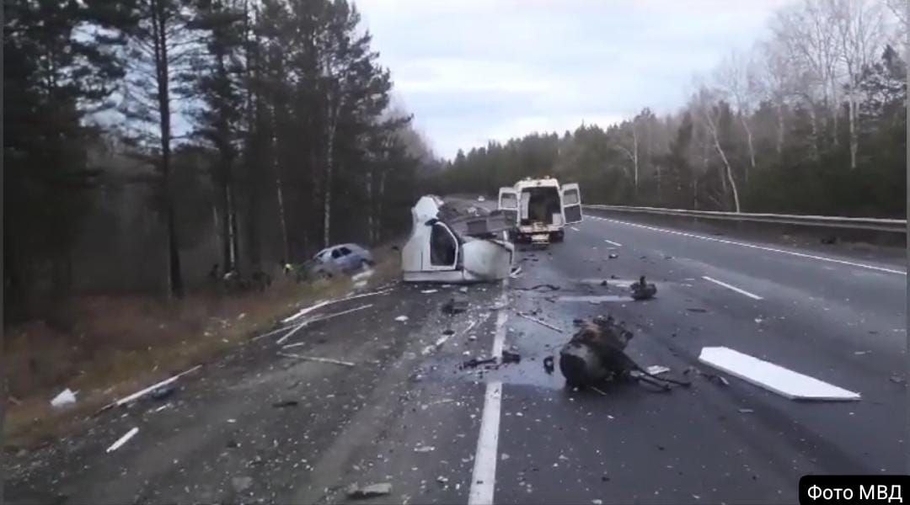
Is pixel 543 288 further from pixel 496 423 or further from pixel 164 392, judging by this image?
pixel 496 423

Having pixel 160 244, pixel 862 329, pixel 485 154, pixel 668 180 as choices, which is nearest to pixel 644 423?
pixel 862 329

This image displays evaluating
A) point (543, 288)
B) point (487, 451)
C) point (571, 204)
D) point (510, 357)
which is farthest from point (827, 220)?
point (487, 451)

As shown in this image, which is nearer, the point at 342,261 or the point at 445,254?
the point at 445,254

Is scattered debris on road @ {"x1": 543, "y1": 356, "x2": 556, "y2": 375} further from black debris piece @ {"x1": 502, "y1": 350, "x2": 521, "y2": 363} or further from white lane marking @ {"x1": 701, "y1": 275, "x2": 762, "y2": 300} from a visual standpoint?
white lane marking @ {"x1": 701, "y1": 275, "x2": 762, "y2": 300}

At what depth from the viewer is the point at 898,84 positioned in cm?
4309

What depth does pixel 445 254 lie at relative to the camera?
18422 mm

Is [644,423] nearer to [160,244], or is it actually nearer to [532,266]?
[532,266]

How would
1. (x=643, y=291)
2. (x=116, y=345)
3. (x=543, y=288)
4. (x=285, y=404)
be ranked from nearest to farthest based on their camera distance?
(x=285, y=404)
(x=643, y=291)
(x=543, y=288)
(x=116, y=345)

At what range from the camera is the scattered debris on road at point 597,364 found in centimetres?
816

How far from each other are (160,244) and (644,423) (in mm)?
45712

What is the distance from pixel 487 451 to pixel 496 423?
2.58ft

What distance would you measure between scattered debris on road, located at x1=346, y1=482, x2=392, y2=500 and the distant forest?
3066cm

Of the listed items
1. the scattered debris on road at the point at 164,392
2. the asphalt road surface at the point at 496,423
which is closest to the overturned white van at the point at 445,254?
the asphalt road surface at the point at 496,423

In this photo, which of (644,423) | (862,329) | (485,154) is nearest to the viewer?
(644,423)
